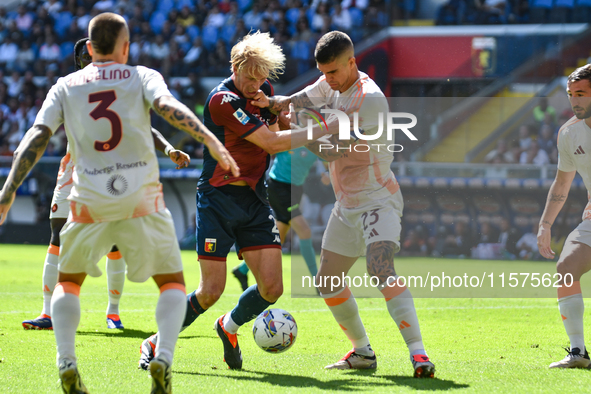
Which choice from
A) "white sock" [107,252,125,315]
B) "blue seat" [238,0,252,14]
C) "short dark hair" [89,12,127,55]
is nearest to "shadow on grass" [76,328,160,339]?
"white sock" [107,252,125,315]

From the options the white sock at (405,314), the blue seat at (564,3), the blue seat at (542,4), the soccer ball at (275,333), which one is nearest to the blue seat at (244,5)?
the blue seat at (542,4)

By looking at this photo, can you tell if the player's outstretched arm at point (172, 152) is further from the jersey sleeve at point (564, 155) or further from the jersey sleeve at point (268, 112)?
the jersey sleeve at point (564, 155)

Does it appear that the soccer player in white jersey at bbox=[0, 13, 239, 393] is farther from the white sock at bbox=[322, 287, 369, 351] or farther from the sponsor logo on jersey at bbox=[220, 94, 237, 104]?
the white sock at bbox=[322, 287, 369, 351]

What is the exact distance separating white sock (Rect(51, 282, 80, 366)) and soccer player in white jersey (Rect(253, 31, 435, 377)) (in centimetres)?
183

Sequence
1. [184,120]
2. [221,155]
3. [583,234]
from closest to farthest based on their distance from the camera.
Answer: [221,155]
[184,120]
[583,234]

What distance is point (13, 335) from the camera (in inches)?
229

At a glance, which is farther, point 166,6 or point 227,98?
point 166,6

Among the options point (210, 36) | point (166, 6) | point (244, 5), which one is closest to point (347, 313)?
point (210, 36)

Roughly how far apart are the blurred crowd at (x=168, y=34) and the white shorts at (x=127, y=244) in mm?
15432

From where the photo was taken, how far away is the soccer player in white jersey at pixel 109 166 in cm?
351

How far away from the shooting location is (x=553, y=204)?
5250 millimetres

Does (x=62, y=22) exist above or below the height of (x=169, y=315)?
above

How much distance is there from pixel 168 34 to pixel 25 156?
19.8 meters

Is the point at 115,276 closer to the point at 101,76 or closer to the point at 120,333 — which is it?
the point at 120,333
